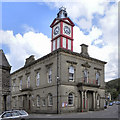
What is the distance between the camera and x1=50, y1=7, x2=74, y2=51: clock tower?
123ft

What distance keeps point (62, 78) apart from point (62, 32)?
1182 centimetres

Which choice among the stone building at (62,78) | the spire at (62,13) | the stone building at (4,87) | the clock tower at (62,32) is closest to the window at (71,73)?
the stone building at (62,78)

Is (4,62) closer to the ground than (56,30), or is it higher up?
closer to the ground

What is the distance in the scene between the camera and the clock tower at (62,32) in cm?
3750

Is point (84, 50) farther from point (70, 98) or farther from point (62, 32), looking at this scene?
point (70, 98)

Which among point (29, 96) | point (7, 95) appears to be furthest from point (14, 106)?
point (7, 95)

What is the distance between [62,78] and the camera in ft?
97.0

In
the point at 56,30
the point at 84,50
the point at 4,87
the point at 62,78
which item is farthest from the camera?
the point at 56,30

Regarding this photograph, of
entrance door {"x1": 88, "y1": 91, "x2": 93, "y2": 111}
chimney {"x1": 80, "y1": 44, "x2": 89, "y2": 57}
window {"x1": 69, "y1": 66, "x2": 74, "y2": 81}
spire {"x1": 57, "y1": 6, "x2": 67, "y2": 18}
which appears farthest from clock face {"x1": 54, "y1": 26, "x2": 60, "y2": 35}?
entrance door {"x1": 88, "y1": 91, "x2": 93, "y2": 111}

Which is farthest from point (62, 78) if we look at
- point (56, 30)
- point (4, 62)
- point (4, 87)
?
point (56, 30)

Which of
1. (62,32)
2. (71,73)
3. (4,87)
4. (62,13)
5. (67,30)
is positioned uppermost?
(62,13)

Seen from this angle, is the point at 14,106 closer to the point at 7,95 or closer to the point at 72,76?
the point at 72,76

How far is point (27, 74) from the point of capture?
4038 cm

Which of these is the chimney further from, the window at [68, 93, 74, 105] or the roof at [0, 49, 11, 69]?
the roof at [0, 49, 11, 69]
